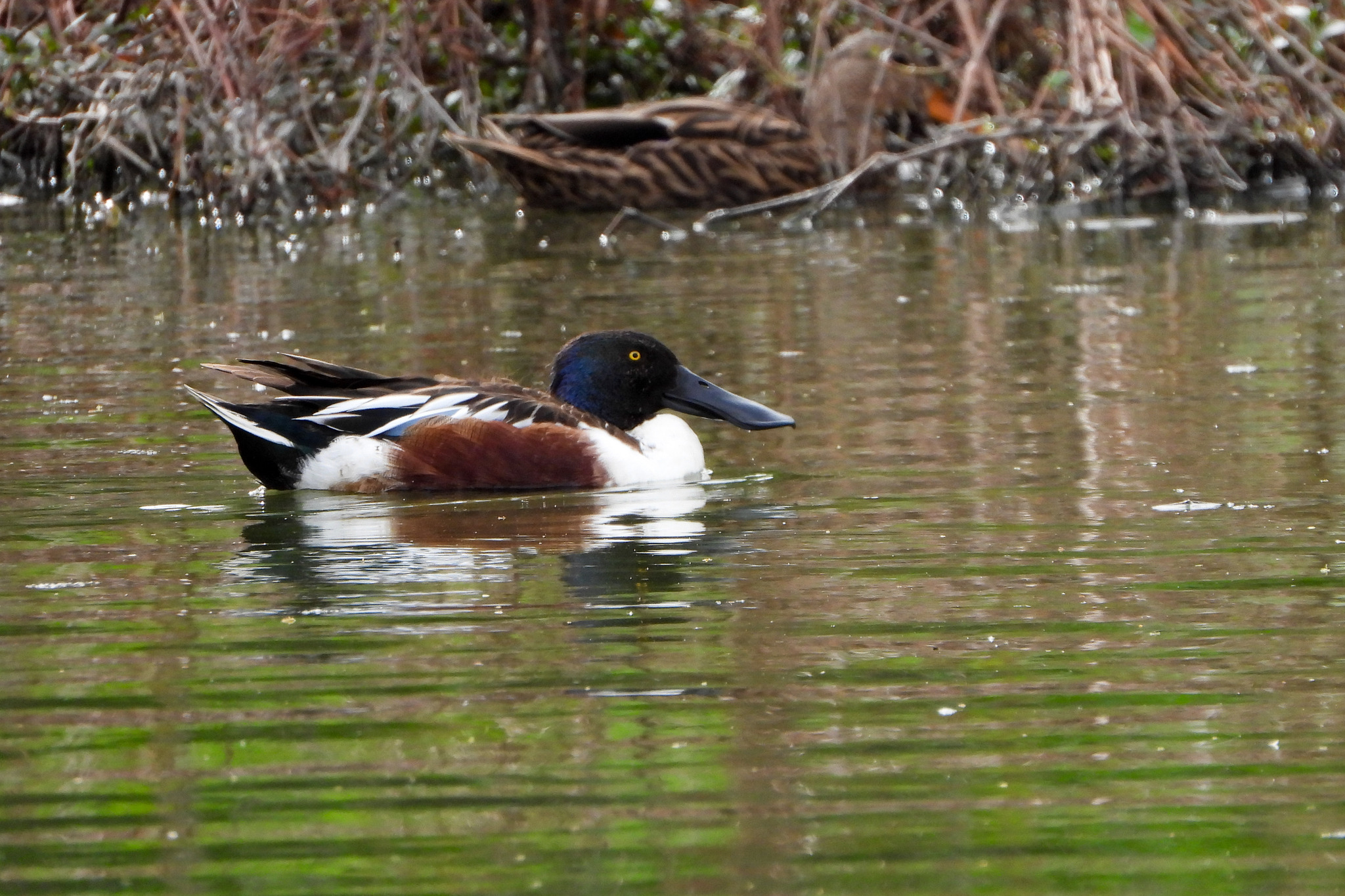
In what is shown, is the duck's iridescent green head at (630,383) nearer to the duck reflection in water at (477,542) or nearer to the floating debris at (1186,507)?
the duck reflection in water at (477,542)

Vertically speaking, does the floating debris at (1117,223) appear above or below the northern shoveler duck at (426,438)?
above

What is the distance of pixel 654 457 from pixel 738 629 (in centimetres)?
220

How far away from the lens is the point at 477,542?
19.3 ft

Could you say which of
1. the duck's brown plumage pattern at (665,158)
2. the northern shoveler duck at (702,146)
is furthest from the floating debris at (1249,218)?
the duck's brown plumage pattern at (665,158)

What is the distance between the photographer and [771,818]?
136 inches

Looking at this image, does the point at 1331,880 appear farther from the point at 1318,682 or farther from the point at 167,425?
the point at 167,425

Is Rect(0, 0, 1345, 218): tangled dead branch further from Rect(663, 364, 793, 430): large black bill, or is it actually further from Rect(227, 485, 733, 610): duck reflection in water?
Rect(227, 485, 733, 610): duck reflection in water

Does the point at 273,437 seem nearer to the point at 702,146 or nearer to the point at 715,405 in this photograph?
the point at 715,405

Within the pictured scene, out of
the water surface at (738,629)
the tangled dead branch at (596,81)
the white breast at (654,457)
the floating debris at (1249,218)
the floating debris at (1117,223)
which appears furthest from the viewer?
the tangled dead branch at (596,81)

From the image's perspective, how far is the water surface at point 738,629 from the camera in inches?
132

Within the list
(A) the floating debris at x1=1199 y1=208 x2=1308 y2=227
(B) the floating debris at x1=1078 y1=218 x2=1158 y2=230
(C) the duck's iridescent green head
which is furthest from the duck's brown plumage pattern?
(C) the duck's iridescent green head

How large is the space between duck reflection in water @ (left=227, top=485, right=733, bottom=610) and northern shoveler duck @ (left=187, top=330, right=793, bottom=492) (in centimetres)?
7

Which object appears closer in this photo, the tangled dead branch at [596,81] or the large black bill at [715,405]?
the large black bill at [715,405]

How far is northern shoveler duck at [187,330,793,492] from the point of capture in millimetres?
6648
